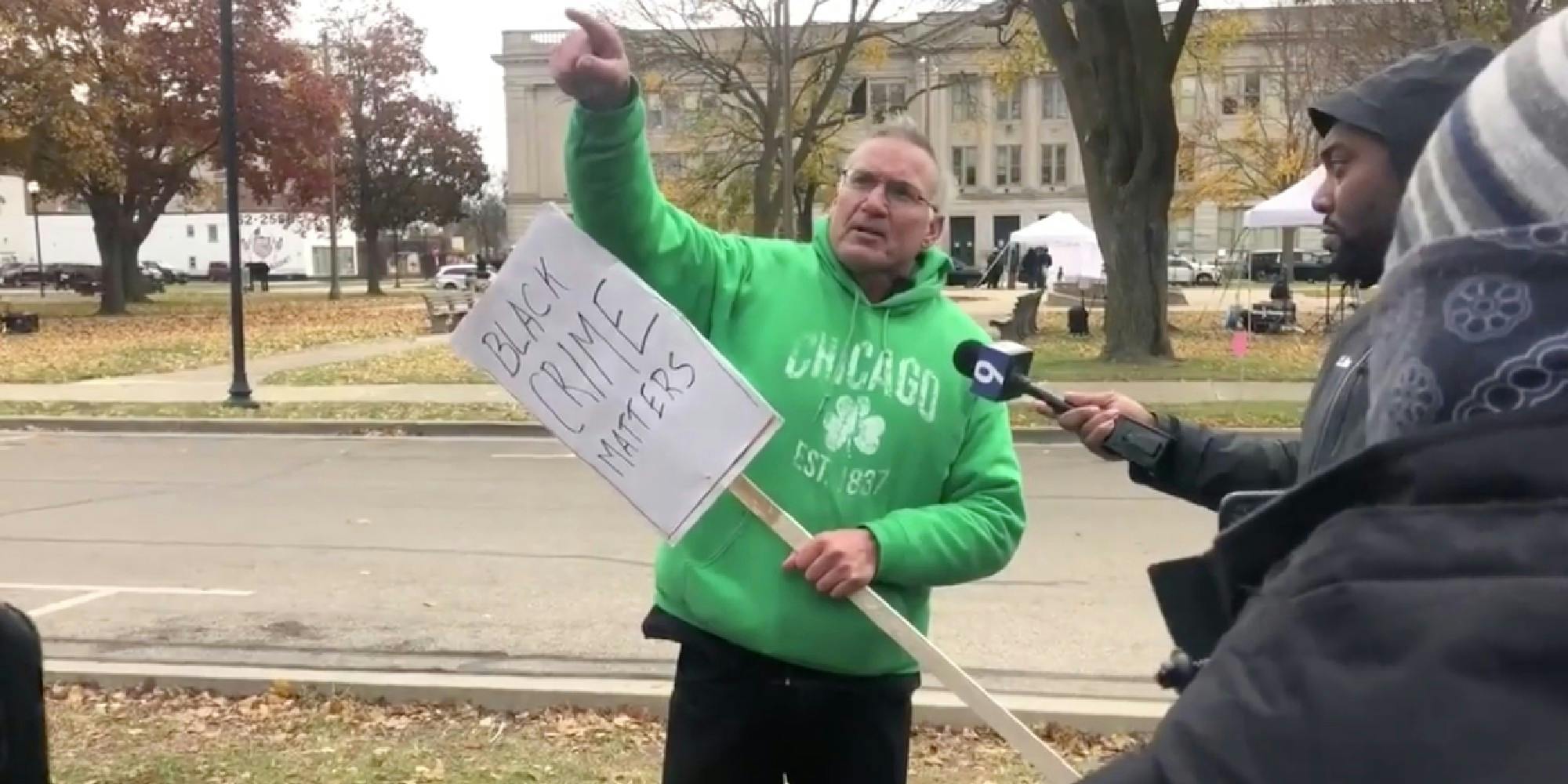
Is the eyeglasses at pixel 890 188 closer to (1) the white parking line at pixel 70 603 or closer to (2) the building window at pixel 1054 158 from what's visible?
(1) the white parking line at pixel 70 603

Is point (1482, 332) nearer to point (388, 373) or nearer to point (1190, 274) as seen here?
point (388, 373)

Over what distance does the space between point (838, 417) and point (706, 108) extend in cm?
3927

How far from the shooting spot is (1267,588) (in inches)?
34.6

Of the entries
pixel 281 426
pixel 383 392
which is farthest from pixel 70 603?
pixel 383 392

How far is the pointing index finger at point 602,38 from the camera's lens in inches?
85.5

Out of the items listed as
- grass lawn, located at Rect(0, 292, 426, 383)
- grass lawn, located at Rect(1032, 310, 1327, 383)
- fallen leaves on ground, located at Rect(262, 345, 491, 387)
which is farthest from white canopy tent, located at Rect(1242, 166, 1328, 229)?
grass lawn, located at Rect(0, 292, 426, 383)

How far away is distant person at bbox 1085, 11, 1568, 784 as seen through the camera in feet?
2.48

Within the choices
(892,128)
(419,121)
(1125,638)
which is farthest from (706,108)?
(892,128)

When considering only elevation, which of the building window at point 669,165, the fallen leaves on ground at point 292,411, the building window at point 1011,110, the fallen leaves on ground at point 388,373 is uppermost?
the building window at point 1011,110

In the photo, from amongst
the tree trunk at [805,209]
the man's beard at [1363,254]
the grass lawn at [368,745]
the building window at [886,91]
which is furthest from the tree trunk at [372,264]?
the man's beard at [1363,254]

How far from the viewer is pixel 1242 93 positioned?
58625 millimetres

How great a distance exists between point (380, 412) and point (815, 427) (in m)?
12.4

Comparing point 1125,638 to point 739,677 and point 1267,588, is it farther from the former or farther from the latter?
point 1267,588

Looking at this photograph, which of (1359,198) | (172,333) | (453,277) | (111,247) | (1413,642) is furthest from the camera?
(453,277)
